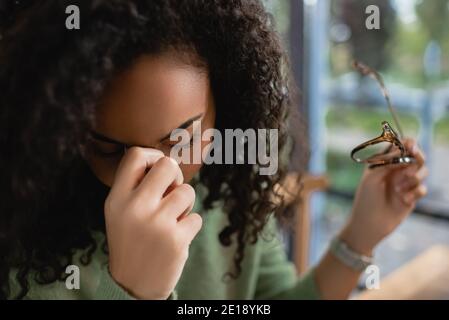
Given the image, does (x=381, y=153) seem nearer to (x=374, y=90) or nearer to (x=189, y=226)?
(x=189, y=226)

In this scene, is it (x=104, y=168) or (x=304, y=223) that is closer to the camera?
(x=104, y=168)

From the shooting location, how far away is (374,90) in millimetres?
1425

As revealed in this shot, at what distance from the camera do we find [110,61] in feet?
1.30

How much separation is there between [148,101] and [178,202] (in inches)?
3.8

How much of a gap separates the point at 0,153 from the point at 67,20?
0.46 feet

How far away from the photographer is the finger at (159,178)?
41cm

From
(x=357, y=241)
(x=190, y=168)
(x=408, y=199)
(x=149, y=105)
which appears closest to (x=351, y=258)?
(x=357, y=241)

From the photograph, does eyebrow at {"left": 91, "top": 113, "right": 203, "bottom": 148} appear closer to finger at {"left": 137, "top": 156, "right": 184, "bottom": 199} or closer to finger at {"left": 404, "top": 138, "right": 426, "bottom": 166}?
finger at {"left": 137, "top": 156, "right": 184, "bottom": 199}

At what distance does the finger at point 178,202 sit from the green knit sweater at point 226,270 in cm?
27

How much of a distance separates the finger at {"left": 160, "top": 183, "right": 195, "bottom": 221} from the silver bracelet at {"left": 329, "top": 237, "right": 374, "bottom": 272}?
402mm

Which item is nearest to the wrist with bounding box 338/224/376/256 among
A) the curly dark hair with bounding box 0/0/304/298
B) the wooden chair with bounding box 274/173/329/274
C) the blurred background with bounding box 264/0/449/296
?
the curly dark hair with bounding box 0/0/304/298

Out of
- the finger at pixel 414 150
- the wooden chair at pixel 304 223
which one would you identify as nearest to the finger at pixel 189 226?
the finger at pixel 414 150

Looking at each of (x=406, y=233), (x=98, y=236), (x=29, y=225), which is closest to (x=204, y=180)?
(x=98, y=236)

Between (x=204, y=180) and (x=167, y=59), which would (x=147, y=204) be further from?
(x=204, y=180)
